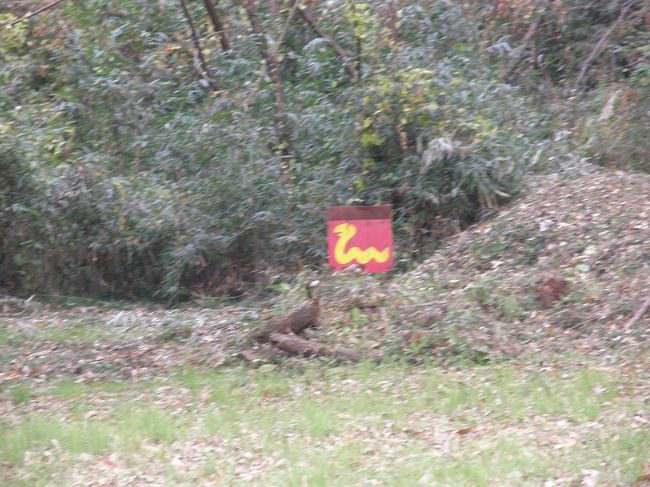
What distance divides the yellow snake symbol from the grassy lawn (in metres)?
1.52

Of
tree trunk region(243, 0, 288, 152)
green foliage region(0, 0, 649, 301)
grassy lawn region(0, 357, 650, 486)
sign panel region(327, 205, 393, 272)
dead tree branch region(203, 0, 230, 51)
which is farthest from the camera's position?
dead tree branch region(203, 0, 230, 51)

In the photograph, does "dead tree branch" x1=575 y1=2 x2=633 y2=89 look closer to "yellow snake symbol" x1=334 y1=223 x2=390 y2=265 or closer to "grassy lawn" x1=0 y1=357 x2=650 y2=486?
"yellow snake symbol" x1=334 y1=223 x2=390 y2=265

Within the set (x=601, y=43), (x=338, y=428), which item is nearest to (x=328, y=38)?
(x=601, y=43)

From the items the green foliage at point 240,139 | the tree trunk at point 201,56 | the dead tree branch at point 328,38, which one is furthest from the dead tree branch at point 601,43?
the tree trunk at point 201,56

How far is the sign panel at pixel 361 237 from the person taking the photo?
30.4 ft

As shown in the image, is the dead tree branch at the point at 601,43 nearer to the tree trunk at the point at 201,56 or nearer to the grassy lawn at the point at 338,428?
the tree trunk at the point at 201,56

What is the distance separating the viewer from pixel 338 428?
6.90m

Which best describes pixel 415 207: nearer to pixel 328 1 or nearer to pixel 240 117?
pixel 240 117

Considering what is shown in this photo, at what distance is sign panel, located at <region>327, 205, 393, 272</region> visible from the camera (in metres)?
9.27

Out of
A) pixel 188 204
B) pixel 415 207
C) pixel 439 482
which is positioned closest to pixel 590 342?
pixel 439 482

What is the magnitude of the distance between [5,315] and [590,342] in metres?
6.80

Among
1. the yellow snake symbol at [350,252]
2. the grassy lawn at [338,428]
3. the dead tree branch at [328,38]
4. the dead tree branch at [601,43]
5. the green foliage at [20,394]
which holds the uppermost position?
the dead tree branch at [328,38]

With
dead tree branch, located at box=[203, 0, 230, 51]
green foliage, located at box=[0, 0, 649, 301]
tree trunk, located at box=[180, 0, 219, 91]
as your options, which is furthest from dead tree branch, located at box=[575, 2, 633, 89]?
tree trunk, located at box=[180, 0, 219, 91]

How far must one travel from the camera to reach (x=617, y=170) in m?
12.0
